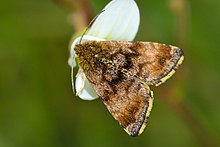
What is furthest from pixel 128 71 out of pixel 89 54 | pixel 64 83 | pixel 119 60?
pixel 64 83

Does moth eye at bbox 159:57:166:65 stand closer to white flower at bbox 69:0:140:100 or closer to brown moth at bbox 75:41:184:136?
brown moth at bbox 75:41:184:136

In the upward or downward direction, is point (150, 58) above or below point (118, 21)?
below

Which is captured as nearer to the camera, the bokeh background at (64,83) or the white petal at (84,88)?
the white petal at (84,88)

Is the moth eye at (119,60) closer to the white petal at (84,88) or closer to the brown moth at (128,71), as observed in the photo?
the brown moth at (128,71)

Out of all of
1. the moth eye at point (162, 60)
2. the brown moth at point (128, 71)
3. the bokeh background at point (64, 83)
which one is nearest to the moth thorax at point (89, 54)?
the brown moth at point (128, 71)

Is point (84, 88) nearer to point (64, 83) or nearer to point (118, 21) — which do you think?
point (118, 21)

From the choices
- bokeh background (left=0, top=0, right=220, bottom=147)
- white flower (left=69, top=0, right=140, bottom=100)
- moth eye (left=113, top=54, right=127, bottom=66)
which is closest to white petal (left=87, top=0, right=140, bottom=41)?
white flower (left=69, top=0, right=140, bottom=100)
